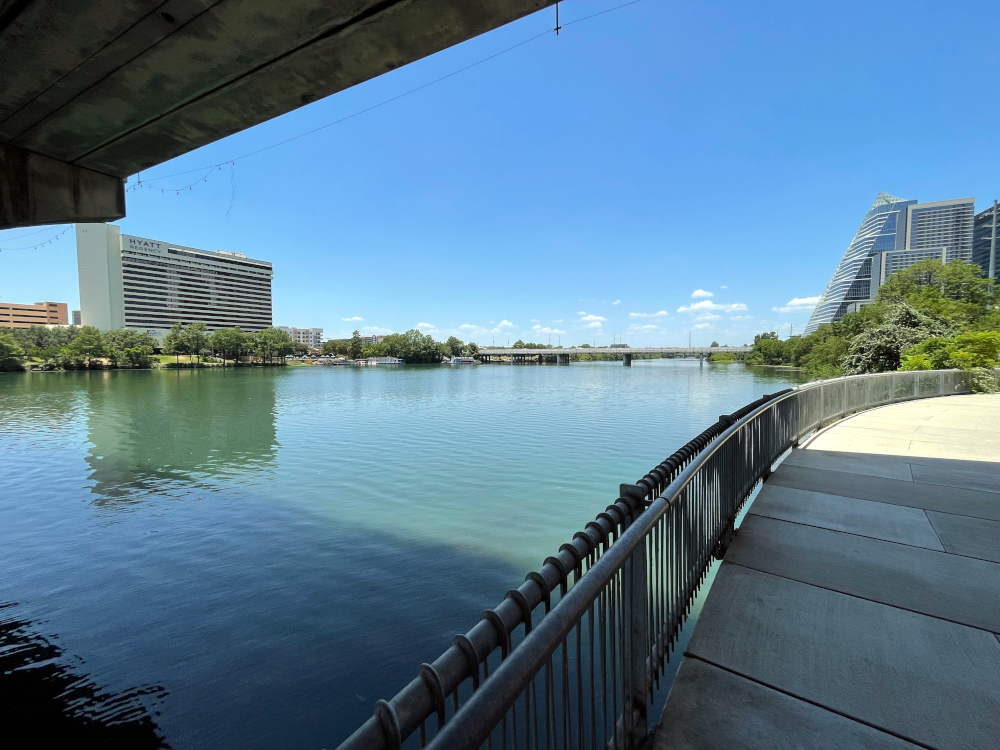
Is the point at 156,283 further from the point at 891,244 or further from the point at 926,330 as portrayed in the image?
the point at 891,244

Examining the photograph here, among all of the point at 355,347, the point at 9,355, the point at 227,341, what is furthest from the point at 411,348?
the point at 9,355

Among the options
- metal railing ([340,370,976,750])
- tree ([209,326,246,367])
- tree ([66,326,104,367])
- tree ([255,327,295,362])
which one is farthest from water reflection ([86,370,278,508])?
tree ([255,327,295,362])

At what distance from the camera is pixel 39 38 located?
18.9 ft

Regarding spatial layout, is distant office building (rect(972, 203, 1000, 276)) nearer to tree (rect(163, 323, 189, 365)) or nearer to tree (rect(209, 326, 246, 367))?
tree (rect(209, 326, 246, 367))

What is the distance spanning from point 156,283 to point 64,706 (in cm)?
20726

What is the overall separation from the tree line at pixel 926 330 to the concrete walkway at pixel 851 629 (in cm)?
2027

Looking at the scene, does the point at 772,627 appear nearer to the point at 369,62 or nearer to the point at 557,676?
the point at 557,676

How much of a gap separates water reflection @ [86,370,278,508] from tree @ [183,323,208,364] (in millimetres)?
114495

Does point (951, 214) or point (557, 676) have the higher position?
point (951, 214)

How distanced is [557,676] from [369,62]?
333 inches

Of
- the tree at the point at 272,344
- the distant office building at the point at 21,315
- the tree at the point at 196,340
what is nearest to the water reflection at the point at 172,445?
the tree at the point at 196,340

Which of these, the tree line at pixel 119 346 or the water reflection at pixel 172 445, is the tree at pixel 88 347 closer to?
the tree line at pixel 119 346

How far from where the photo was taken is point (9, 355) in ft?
339

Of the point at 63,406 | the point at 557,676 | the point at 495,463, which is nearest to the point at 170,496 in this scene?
the point at 495,463
